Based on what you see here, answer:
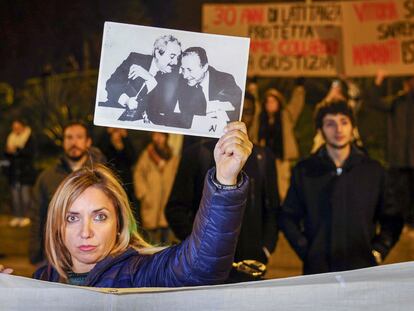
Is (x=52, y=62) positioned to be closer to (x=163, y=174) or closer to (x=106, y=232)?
(x=163, y=174)

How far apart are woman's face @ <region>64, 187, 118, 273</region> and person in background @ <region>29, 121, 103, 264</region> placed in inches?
106

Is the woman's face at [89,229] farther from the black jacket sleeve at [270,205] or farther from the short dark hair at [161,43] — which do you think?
the black jacket sleeve at [270,205]

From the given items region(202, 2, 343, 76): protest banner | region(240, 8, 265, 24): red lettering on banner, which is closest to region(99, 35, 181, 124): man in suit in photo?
region(202, 2, 343, 76): protest banner

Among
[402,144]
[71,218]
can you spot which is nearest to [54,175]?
[402,144]

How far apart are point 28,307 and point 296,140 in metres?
5.00

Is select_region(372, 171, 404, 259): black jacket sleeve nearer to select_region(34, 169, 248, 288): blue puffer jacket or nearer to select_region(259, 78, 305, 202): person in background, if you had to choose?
select_region(259, 78, 305, 202): person in background

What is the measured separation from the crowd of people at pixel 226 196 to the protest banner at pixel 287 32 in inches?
11.3

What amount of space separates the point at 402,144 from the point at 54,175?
2821mm

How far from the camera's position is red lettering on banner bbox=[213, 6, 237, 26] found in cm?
654

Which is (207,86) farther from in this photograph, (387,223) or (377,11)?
(377,11)

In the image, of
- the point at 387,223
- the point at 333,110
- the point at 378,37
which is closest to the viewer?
the point at 387,223

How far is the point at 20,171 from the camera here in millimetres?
6895

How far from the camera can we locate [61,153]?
6828mm

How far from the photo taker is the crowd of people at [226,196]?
2443 millimetres
